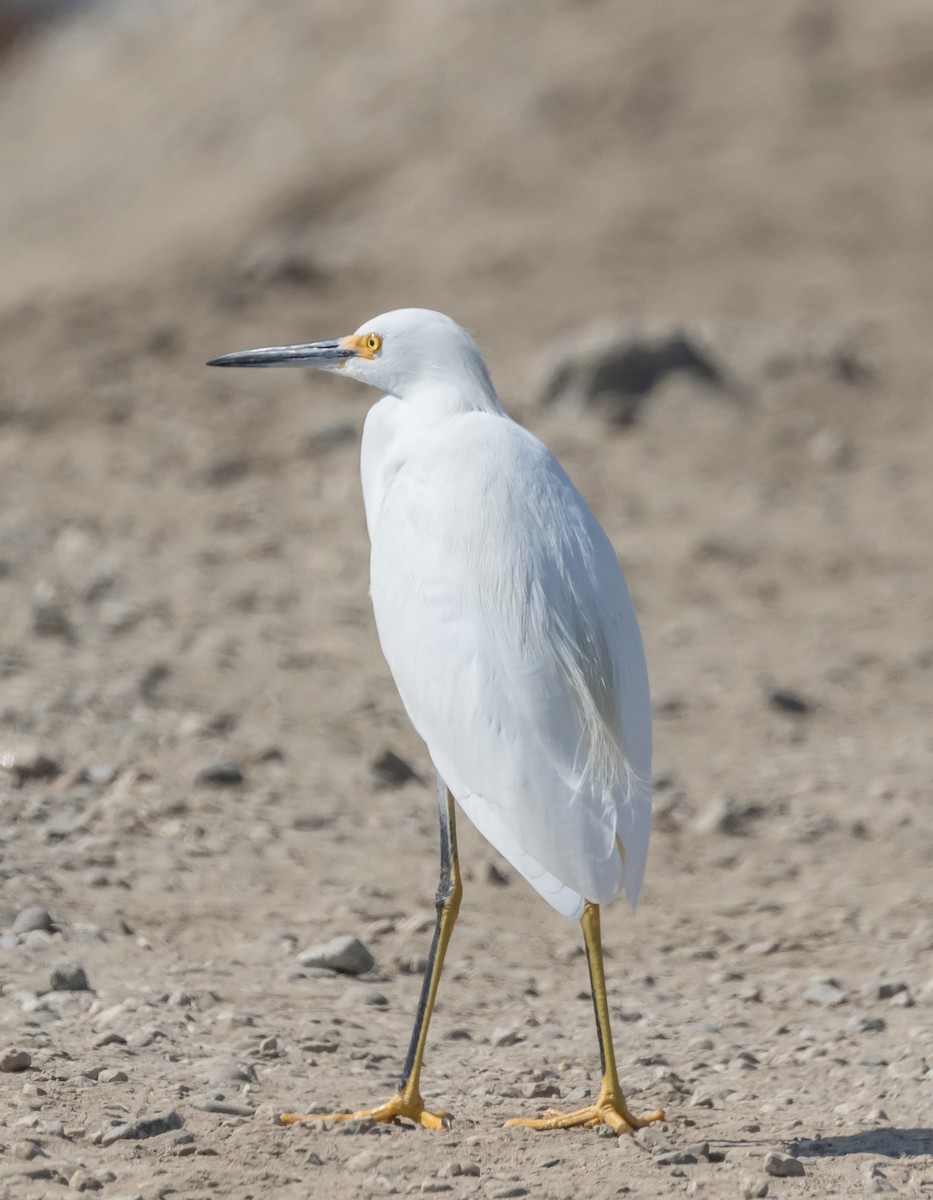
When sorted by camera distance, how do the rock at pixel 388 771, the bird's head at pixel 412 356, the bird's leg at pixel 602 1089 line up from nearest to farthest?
the bird's leg at pixel 602 1089 < the bird's head at pixel 412 356 < the rock at pixel 388 771

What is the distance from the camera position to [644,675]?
386cm

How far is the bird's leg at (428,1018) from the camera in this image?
367cm

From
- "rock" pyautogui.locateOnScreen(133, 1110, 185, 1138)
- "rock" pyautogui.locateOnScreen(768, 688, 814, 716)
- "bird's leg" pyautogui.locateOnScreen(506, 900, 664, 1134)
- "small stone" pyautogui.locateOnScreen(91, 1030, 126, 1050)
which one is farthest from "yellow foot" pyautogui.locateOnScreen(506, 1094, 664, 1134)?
"rock" pyautogui.locateOnScreen(768, 688, 814, 716)

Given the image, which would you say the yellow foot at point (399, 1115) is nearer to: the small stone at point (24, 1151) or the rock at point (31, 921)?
the small stone at point (24, 1151)

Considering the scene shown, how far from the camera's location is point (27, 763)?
5.88 meters

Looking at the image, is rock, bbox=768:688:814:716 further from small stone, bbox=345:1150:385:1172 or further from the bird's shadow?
small stone, bbox=345:1150:385:1172

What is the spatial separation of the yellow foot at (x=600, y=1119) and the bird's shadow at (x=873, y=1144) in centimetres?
36

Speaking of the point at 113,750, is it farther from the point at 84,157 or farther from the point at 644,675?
the point at 84,157

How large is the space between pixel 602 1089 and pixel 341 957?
1378 mm

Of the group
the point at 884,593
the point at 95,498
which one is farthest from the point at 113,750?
the point at 884,593

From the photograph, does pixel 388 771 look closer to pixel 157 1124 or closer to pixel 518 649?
pixel 518 649

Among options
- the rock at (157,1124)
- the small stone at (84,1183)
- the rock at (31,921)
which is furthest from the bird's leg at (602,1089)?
the rock at (31,921)

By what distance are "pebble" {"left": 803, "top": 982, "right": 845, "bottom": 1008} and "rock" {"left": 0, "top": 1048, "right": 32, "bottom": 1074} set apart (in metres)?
2.30

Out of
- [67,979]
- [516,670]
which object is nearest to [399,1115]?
[516,670]
